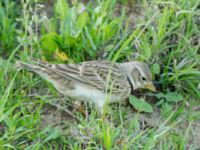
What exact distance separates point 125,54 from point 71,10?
28.9 inches

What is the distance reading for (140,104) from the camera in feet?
19.6

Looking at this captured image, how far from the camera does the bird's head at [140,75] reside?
6059 mm

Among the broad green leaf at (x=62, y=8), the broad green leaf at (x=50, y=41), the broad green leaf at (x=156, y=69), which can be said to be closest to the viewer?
the broad green leaf at (x=156, y=69)

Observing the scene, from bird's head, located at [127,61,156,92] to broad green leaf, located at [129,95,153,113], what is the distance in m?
0.15

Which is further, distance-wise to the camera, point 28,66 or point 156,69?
point 156,69

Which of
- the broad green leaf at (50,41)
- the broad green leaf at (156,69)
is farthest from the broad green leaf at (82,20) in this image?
the broad green leaf at (156,69)

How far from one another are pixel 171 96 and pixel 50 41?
4.32 feet

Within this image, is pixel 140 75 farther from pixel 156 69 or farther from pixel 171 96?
pixel 171 96

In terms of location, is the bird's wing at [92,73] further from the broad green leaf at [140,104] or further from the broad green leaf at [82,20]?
the broad green leaf at [82,20]

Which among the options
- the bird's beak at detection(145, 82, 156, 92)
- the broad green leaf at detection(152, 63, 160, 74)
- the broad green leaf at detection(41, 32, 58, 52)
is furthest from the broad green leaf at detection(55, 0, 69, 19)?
the bird's beak at detection(145, 82, 156, 92)

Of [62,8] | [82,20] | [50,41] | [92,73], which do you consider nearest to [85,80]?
[92,73]

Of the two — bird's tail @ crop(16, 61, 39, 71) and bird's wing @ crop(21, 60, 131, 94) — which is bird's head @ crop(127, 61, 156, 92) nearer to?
bird's wing @ crop(21, 60, 131, 94)

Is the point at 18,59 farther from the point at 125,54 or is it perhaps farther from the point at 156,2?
the point at 156,2

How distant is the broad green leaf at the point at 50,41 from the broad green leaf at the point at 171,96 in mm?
1138
